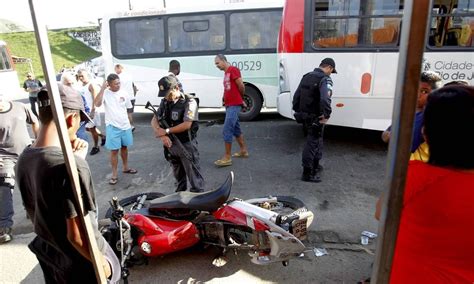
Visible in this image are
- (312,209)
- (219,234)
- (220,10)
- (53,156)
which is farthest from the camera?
(220,10)

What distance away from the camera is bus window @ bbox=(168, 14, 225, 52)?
8.13 m

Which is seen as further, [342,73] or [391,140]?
[342,73]

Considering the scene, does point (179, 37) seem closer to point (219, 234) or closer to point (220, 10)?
point (220, 10)

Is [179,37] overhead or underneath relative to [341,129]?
overhead

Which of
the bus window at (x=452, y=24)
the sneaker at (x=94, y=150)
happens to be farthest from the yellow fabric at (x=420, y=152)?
the sneaker at (x=94, y=150)

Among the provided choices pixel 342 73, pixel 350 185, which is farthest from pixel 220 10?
pixel 350 185

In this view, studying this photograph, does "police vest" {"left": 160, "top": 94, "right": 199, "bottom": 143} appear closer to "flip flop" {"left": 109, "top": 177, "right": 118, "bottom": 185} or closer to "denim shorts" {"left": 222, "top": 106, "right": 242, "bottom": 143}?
"denim shorts" {"left": 222, "top": 106, "right": 242, "bottom": 143}

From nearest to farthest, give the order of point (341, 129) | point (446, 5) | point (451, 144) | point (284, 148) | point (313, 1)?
1. point (451, 144)
2. point (446, 5)
3. point (313, 1)
4. point (284, 148)
5. point (341, 129)

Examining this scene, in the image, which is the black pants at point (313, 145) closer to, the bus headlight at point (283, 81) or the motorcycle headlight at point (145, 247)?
the bus headlight at point (283, 81)

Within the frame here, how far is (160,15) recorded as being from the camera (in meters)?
8.31

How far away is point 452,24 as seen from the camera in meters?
4.84

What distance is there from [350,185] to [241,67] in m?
4.66

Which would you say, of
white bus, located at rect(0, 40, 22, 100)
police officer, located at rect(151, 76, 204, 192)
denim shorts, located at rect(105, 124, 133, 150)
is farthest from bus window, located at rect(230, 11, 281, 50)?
white bus, located at rect(0, 40, 22, 100)

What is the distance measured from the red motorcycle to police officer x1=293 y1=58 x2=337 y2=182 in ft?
5.30
